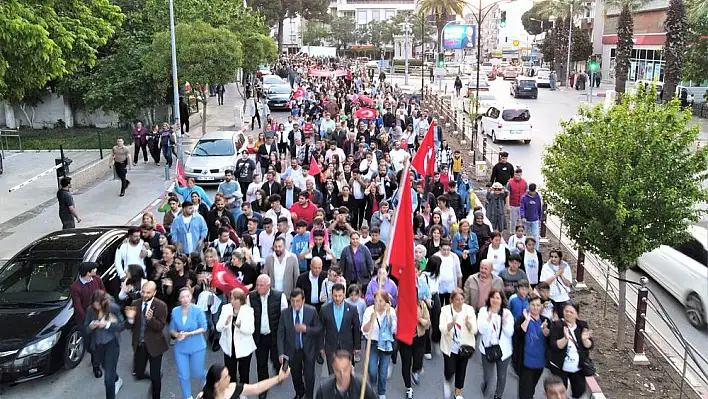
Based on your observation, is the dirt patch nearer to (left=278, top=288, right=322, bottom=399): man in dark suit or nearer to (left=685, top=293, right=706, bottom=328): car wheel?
(left=685, top=293, right=706, bottom=328): car wheel

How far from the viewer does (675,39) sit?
119 feet

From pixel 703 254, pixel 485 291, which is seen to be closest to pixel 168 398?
pixel 485 291

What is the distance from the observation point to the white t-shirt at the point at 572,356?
710cm

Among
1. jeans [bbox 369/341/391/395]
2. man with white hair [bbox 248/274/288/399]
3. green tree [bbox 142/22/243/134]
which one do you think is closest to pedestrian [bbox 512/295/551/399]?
jeans [bbox 369/341/391/395]

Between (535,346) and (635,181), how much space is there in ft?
8.56

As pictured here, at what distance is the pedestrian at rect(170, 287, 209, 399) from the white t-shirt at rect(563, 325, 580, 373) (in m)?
3.87

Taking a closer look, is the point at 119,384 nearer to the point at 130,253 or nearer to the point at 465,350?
the point at 130,253

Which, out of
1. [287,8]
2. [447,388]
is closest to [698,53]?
[447,388]

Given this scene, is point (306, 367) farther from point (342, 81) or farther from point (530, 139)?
point (342, 81)

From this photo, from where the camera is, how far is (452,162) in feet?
54.9

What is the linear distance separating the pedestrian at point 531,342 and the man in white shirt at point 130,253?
16.8 feet

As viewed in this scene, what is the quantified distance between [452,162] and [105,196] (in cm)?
972

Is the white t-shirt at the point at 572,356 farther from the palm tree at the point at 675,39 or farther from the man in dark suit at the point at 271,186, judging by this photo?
the palm tree at the point at 675,39

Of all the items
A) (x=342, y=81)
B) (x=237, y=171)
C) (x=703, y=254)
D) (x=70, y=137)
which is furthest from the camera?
(x=342, y=81)
